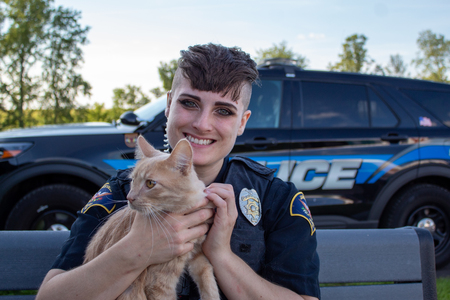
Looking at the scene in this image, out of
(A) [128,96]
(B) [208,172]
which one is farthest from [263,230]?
(A) [128,96]

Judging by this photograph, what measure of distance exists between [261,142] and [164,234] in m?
2.85

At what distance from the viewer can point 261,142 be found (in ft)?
13.9

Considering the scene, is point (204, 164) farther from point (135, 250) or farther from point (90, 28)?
point (90, 28)

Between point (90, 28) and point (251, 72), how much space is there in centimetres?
3096

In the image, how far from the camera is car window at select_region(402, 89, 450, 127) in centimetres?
468

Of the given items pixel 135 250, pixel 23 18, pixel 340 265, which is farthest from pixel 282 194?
pixel 23 18

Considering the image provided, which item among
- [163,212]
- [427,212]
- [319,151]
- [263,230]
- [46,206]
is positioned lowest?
[427,212]

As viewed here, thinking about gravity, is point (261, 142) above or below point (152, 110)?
below

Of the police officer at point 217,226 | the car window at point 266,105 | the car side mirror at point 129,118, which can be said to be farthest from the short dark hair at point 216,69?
the car window at point 266,105

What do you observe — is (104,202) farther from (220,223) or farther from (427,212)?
(427,212)

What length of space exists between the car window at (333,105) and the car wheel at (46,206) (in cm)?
312

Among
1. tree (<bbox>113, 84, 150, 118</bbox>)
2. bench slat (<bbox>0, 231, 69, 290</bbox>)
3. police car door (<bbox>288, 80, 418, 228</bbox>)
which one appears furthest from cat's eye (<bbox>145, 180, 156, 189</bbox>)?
tree (<bbox>113, 84, 150, 118</bbox>)

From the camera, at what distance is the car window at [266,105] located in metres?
4.43

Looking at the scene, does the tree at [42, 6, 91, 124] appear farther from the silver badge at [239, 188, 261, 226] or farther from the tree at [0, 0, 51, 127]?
the silver badge at [239, 188, 261, 226]
